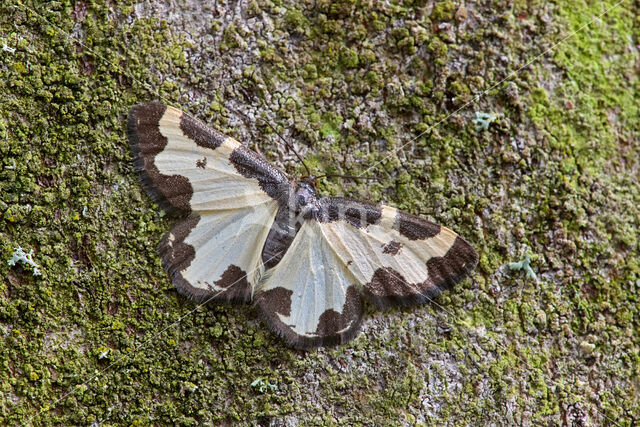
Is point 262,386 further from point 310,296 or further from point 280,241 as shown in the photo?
point 280,241

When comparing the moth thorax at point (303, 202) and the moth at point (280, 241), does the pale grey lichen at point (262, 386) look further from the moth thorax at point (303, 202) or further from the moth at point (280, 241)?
the moth thorax at point (303, 202)

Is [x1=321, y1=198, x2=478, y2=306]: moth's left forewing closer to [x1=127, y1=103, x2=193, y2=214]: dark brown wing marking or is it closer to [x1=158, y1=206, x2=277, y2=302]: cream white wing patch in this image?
[x1=158, y1=206, x2=277, y2=302]: cream white wing patch

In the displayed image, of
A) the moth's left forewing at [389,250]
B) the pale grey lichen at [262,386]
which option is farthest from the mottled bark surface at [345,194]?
the moth's left forewing at [389,250]

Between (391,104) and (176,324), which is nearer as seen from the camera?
(176,324)

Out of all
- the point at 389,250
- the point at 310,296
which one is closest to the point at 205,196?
the point at 310,296

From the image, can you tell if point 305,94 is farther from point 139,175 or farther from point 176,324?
point 176,324

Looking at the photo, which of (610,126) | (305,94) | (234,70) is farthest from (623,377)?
(234,70)

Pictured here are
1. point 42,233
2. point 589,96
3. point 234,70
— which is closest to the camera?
point 42,233
